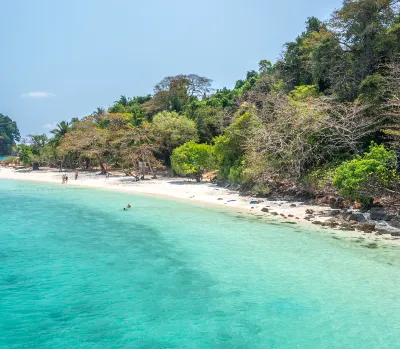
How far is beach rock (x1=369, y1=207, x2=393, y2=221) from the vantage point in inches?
674

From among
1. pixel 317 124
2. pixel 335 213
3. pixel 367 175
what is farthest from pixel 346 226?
pixel 317 124

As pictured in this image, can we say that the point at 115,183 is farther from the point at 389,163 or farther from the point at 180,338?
the point at 180,338

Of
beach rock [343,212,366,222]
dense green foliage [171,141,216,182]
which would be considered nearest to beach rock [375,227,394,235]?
beach rock [343,212,366,222]

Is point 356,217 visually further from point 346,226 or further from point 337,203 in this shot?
point 337,203

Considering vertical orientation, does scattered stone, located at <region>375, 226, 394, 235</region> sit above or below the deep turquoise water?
above

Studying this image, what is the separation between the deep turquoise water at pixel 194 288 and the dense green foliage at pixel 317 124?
21.3ft

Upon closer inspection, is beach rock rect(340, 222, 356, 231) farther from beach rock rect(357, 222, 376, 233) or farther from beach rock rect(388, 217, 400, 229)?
beach rock rect(388, 217, 400, 229)

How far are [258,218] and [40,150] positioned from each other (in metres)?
47.1

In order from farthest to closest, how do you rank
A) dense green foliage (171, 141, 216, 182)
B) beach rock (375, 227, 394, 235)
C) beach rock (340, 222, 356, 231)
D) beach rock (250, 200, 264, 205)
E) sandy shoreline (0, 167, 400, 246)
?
dense green foliage (171, 141, 216, 182) → beach rock (250, 200, 264, 205) → sandy shoreline (0, 167, 400, 246) → beach rock (340, 222, 356, 231) → beach rock (375, 227, 394, 235)

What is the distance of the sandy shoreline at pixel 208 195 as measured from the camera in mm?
18734

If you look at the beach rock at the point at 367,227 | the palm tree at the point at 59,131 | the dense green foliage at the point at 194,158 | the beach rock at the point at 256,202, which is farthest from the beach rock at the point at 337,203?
the palm tree at the point at 59,131

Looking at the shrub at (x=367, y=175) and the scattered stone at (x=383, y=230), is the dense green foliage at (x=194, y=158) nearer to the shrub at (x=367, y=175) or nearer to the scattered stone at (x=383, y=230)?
the shrub at (x=367, y=175)

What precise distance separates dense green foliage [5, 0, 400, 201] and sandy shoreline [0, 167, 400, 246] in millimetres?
1606

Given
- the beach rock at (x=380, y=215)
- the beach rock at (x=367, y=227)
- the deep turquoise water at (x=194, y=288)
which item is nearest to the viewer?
the deep turquoise water at (x=194, y=288)
